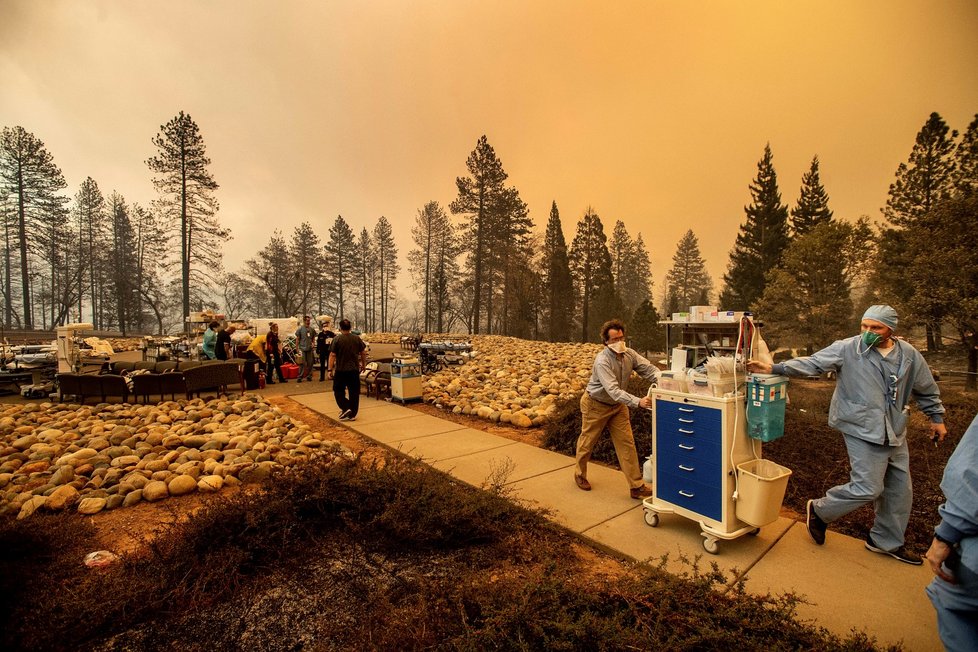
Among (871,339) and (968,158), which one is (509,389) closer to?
(871,339)

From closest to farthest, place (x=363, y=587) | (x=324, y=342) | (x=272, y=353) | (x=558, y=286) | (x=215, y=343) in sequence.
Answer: (x=363, y=587) → (x=215, y=343) → (x=272, y=353) → (x=324, y=342) → (x=558, y=286)

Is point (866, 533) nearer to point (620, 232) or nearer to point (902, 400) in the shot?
point (902, 400)

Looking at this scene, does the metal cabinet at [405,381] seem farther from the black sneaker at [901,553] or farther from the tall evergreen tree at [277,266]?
the tall evergreen tree at [277,266]

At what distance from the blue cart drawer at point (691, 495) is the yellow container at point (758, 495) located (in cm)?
16

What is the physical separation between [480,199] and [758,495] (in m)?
35.0

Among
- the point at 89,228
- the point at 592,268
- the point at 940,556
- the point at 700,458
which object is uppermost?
the point at 89,228

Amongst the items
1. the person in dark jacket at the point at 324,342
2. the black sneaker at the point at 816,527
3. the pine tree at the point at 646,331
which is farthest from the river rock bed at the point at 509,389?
the pine tree at the point at 646,331

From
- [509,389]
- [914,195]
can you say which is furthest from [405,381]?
[914,195]

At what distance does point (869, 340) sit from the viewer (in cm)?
322

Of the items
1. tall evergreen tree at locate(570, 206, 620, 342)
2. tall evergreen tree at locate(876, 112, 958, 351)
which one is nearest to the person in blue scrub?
tall evergreen tree at locate(876, 112, 958, 351)

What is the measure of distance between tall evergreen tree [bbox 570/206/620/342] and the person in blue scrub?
3803 centimetres

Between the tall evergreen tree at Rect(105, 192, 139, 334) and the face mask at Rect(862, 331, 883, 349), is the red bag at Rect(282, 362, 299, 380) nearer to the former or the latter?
the face mask at Rect(862, 331, 883, 349)

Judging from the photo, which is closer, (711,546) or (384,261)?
(711,546)

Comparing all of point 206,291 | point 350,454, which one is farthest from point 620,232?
point 350,454
